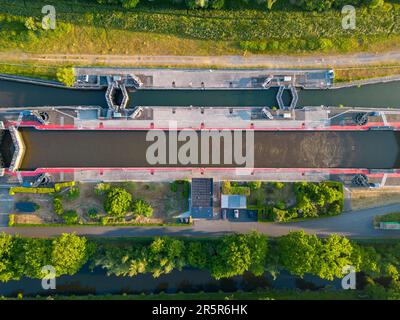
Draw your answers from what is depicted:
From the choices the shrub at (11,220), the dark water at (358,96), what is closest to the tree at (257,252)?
the dark water at (358,96)

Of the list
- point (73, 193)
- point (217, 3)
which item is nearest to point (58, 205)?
point (73, 193)

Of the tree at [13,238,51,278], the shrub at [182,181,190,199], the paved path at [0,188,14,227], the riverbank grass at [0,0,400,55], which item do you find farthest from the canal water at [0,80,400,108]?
the tree at [13,238,51,278]

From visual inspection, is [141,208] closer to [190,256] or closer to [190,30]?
[190,256]

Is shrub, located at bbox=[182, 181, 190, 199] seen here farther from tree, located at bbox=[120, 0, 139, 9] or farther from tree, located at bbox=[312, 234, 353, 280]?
tree, located at bbox=[120, 0, 139, 9]

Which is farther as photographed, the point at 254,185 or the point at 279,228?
the point at 279,228

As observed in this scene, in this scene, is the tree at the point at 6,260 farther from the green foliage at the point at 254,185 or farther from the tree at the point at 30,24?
the green foliage at the point at 254,185
